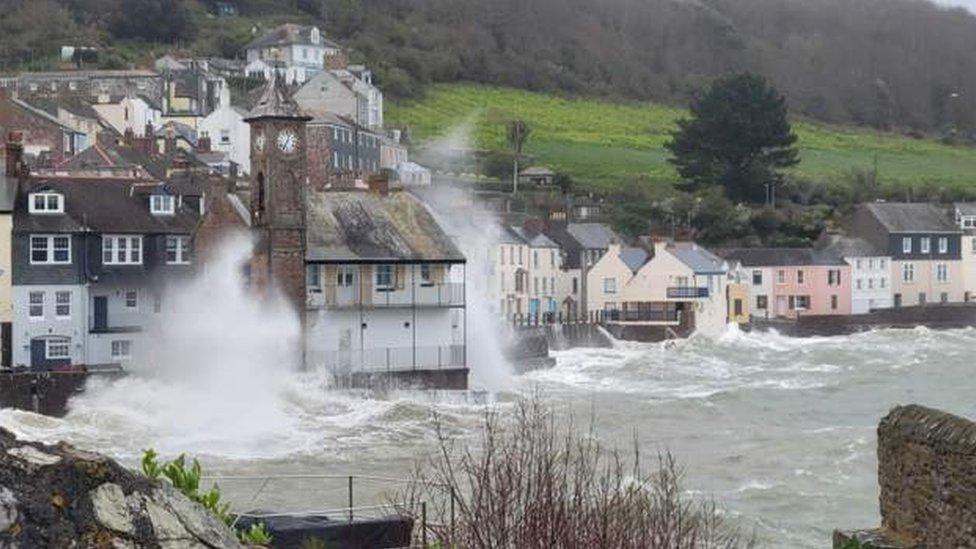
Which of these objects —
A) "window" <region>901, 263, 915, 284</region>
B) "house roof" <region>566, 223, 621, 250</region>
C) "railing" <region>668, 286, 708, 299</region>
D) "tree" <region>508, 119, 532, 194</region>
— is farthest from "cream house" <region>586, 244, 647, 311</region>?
"tree" <region>508, 119, 532, 194</region>

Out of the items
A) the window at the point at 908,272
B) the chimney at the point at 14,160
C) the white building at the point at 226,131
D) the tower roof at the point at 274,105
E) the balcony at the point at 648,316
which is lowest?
the balcony at the point at 648,316

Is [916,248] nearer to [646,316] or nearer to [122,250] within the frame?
[646,316]

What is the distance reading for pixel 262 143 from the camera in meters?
49.9

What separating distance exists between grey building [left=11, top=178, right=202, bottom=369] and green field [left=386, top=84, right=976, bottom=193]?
63.5 metres

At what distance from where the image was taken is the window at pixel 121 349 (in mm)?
49594

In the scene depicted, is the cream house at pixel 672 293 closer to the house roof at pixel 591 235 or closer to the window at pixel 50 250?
the house roof at pixel 591 235

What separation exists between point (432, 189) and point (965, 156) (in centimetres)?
7619

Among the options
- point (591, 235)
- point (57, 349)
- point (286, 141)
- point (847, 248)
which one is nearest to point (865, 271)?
point (847, 248)

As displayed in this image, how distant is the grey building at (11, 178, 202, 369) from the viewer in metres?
48.8

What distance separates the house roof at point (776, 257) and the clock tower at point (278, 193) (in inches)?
1852

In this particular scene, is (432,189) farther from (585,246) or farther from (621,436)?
(621,436)

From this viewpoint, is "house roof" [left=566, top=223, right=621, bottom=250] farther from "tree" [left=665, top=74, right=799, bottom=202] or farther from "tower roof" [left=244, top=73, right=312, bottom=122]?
"tower roof" [left=244, top=73, right=312, bottom=122]

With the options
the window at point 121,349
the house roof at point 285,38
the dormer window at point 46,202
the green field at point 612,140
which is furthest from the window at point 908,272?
the dormer window at point 46,202

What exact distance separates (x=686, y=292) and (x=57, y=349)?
41.1 metres
